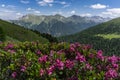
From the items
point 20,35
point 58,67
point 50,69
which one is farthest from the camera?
point 20,35

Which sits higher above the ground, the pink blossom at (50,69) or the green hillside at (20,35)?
the pink blossom at (50,69)

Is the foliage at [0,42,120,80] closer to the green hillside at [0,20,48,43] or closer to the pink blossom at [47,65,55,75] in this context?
the pink blossom at [47,65,55,75]

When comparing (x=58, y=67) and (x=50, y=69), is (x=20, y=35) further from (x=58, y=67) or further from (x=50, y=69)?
(x=50, y=69)

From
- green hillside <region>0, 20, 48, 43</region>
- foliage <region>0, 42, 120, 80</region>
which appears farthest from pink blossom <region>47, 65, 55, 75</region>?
green hillside <region>0, 20, 48, 43</region>

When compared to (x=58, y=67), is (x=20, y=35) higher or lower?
lower

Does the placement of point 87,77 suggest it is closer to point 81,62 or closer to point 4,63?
point 81,62

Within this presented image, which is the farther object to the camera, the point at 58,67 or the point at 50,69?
the point at 58,67

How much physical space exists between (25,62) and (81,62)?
7.60 ft

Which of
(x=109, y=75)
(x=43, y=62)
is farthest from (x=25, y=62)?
(x=109, y=75)

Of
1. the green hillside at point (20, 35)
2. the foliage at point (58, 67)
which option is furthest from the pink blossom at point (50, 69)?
the green hillside at point (20, 35)

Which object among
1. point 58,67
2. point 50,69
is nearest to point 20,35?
point 58,67

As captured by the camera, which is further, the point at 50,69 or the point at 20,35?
the point at 20,35

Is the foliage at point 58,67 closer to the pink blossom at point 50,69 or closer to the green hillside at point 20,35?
the pink blossom at point 50,69

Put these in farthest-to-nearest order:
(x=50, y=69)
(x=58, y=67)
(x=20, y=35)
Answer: (x=20, y=35)
(x=58, y=67)
(x=50, y=69)
